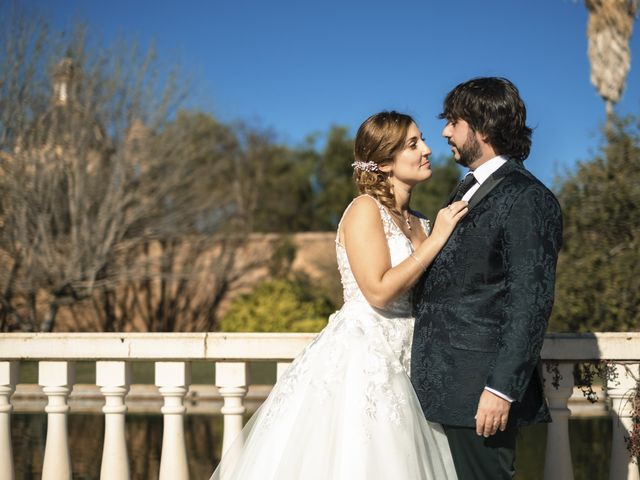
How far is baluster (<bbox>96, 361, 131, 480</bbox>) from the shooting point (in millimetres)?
3299

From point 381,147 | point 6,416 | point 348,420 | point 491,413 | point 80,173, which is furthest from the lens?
point 80,173

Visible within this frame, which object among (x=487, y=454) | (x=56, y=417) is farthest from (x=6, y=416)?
(x=487, y=454)

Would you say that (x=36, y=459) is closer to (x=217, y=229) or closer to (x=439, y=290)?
(x=439, y=290)

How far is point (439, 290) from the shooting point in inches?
96.4

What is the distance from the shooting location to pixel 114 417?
3348 millimetres

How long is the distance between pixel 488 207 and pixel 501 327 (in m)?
0.37

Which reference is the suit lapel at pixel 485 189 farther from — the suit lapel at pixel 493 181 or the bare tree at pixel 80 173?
the bare tree at pixel 80 173

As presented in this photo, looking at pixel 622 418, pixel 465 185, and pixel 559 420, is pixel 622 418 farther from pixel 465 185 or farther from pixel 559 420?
pixel 465 185

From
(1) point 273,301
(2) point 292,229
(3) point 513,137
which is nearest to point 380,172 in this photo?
(3) point 513,137

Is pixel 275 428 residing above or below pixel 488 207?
below

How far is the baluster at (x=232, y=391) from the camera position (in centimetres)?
328

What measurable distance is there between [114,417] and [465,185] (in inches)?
72.9

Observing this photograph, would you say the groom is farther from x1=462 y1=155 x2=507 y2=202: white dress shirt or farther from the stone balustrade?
the stone balustrade

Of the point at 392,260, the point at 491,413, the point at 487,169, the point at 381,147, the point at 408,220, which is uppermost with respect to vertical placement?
the point at 381,147
